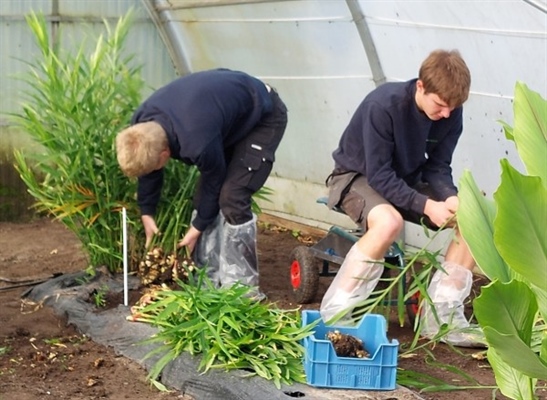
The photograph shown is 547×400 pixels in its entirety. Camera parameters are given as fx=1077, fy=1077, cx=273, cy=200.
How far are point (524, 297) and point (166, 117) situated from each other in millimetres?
3002

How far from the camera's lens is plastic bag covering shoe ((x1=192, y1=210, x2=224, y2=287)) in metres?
5.96

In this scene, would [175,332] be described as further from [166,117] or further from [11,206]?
[11,206]

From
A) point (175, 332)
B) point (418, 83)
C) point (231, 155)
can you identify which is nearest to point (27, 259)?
point (231, 155)

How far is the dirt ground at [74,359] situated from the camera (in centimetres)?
453

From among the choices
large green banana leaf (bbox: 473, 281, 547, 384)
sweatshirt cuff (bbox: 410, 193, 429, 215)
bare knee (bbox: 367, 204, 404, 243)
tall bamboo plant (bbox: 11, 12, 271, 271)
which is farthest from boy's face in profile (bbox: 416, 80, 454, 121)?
large green banana leaf (bbox: 473, 281, 547, 384)

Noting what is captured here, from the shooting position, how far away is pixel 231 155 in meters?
5.72

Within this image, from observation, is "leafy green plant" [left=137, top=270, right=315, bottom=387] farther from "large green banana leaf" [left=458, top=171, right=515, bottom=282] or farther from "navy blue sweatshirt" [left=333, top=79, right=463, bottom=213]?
"large green banana leaf" [left=458, top=171, right=515, bottom=282]

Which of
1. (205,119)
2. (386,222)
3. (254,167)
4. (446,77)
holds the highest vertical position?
(446,77)

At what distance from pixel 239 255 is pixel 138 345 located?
1.07 m

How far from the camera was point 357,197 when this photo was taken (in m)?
5.23

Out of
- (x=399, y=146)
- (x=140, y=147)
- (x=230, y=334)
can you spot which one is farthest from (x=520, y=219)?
(x=140, y=147)

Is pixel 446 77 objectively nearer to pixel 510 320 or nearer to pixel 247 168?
pixel 247 168

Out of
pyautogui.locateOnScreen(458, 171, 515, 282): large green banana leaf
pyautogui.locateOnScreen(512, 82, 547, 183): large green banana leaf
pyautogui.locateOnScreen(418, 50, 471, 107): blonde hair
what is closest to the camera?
pyautogui.locateOnScreen(512, 82, 547, 183): large green banana leaf

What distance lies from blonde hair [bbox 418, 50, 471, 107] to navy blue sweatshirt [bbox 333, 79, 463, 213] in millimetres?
251
